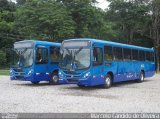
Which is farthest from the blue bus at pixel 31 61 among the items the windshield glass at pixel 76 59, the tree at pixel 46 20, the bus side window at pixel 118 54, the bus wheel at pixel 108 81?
the tree at pixel 46 20

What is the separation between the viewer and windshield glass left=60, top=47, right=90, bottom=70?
20141 mm

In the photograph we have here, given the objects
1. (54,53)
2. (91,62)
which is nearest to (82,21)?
(54,53)

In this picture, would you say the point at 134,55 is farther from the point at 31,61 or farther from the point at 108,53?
the point at 31,61

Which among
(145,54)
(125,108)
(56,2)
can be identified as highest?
(56,2)

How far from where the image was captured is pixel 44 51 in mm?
23984

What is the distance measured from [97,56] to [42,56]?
4.68 metres

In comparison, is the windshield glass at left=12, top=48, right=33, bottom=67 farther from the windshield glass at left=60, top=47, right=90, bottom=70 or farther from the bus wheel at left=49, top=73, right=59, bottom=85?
the windshield glass at left=60, top=47, right=90, bottom=70

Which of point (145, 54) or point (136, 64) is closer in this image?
point (136, 64)

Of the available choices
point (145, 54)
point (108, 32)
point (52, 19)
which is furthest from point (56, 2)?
point (145, 54)

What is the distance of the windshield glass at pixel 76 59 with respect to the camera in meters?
20.1

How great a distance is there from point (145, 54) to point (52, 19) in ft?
52.2

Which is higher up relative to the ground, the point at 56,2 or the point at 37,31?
the point at 56,2

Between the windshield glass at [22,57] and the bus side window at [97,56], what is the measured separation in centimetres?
469

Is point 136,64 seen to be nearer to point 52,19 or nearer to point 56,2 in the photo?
point 52,19
